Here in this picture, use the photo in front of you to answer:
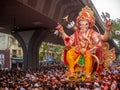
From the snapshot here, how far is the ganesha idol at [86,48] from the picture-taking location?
64.1 feet

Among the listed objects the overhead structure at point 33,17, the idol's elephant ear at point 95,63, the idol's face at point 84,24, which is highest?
the overhead structure at point 33,17

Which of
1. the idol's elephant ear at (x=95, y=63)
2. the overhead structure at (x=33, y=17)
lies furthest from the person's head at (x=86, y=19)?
the overhead structure at (x=33, y=17)

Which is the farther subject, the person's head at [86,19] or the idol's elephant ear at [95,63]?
the person's head at [86,19]

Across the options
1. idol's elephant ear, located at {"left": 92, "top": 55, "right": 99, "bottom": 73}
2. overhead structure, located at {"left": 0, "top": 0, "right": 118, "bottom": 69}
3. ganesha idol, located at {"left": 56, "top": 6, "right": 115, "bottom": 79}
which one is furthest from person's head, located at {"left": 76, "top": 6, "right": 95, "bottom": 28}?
overhead structure, located at {"left": 0, "top": 0, "right": 118, "bottom": 69}

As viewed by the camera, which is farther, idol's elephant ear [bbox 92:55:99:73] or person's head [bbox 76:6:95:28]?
person's head [bbox 76:6:95:28]

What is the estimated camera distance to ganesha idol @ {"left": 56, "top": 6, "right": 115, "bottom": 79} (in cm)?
1953

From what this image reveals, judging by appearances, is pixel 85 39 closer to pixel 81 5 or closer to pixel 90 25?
pixel 90 25

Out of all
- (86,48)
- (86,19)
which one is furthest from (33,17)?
(86,48)

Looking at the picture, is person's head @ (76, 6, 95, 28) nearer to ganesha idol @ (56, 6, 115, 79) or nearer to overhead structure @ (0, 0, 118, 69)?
ganesha idol @ (56, 6, 115, 79)

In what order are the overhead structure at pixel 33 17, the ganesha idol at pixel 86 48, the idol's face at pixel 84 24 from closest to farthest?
the ganesha idol at pixel 86 48 < the idol's face at pixel 84 24 < the overhead structure at pixel 33 17

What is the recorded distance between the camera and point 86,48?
64.8 ft

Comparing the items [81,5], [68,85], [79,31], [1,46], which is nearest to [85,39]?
[79,31]

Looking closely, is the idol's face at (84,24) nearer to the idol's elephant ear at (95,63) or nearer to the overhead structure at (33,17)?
the idol's elephant ear at (95,63)

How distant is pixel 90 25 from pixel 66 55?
2.06m
